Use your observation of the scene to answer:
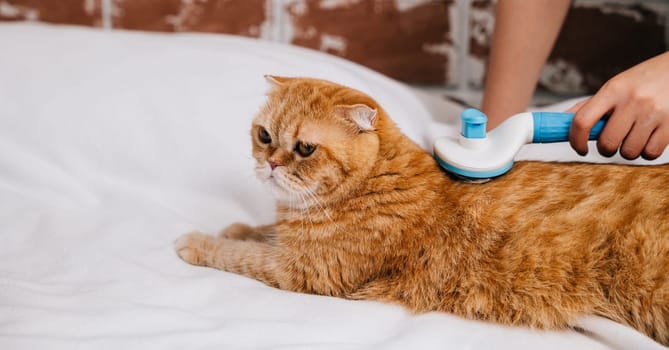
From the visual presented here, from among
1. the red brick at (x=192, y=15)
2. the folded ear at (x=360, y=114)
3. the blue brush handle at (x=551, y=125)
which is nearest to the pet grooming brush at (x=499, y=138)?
the blue brush handle at (x=551, y=125)

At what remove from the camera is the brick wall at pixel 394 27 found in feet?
5.79

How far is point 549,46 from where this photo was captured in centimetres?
142

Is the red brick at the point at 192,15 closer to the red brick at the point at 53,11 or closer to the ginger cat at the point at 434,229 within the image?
the red brick at the point at 53,11

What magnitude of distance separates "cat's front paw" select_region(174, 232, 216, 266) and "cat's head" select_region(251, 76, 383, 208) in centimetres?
15

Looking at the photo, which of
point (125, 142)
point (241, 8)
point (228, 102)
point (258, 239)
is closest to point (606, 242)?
point (258, 239)

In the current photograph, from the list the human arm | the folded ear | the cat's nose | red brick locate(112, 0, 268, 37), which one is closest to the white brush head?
the folded ear

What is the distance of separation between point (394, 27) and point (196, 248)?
3.49 feet

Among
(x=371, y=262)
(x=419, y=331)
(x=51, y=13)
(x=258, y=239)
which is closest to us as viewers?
(x=419, y=331)

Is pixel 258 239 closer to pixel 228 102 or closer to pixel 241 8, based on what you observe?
pixel 228 102

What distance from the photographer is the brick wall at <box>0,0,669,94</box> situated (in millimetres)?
1766

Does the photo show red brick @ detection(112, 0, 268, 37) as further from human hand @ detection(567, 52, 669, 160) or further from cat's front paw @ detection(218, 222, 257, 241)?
human hand @ detection(567, 52, 669, 160)

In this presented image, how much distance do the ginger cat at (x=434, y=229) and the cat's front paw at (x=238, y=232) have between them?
5 cm

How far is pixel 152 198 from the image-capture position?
50.3 inches

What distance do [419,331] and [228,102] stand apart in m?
0.78
